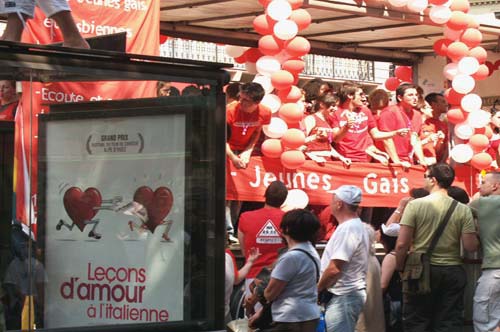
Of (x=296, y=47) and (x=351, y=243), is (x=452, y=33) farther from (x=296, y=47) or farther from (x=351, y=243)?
(x=351, y=243)

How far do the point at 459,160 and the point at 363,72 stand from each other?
101 ft

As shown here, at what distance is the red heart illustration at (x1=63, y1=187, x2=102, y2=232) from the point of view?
4.66 meters

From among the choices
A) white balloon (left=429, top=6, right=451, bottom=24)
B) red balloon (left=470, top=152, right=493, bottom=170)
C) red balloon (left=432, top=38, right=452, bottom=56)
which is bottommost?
red balloon (left=470, top=152, right=493, bottom=170)

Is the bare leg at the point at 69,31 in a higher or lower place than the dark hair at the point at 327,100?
lower

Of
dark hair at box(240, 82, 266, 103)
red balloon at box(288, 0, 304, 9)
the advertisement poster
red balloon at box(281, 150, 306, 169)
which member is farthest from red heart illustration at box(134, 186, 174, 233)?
red balloon at box(288, 0, 304, 9)

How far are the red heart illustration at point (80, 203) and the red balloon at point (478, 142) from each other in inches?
335

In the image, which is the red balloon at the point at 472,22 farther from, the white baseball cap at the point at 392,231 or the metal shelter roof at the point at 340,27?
the white baseball cap at the point at 392,231

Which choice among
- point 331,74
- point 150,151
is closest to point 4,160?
point 150,151

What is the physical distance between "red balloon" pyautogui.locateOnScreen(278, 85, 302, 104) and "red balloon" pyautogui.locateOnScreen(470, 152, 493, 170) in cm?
291

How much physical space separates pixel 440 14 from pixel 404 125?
1.43m

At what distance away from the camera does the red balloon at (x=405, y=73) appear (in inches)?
643

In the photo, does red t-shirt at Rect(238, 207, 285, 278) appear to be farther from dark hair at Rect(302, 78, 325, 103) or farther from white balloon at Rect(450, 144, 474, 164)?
white balloon at Rect(450, 144, 474, 164)

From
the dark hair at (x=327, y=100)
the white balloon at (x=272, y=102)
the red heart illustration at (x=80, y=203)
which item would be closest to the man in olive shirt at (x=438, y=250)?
the white balloon at (x=272, y=102)

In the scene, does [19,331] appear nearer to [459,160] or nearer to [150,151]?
[150,151]
